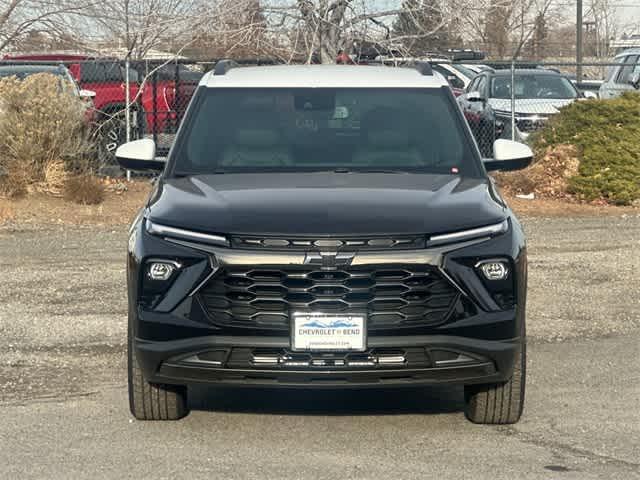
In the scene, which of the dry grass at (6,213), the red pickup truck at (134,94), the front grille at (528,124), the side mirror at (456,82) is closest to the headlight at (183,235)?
the dry grass at (6,213)

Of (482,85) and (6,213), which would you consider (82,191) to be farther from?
(482,85)

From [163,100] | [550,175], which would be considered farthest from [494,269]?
[163,100]

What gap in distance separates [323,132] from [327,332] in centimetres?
190

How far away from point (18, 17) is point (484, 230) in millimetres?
16864

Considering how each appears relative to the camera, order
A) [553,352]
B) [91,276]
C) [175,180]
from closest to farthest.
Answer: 1. [175,180]
2. [553,352]
3. [91,276]

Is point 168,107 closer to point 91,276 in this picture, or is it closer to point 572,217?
point 572,217

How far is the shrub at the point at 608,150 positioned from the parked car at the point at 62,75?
6.60m

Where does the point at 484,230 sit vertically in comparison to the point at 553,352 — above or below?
above

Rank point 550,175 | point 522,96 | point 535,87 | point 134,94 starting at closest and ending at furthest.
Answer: point 550,175 < point 134,94 < point 522,96 < point 535,87

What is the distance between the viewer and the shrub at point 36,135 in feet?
59.9

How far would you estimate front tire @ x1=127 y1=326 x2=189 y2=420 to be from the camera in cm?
715

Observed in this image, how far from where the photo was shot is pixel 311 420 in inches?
291

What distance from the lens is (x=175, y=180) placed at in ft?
25.1

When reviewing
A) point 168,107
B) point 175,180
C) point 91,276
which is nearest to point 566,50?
point 168,107
